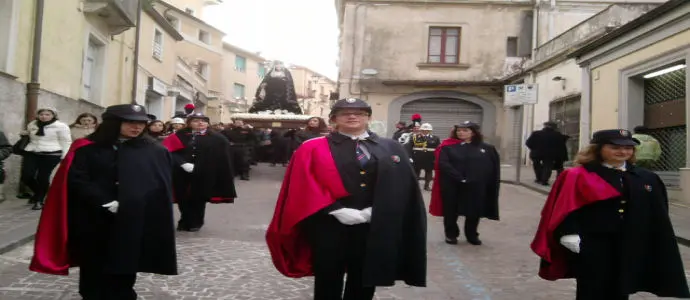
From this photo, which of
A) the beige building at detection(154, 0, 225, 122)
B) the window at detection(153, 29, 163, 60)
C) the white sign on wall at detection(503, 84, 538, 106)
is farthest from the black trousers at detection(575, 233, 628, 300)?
the beige building at detection(154, 0, 225, 122)

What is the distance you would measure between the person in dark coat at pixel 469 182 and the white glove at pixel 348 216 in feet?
14.4

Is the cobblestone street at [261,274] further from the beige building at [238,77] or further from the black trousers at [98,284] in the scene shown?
the beige building at [238,77]

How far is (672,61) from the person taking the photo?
40.1ft

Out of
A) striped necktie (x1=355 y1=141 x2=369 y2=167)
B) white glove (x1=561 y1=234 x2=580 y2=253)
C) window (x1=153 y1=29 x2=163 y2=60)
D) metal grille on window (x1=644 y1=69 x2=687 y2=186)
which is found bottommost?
white glove (x1=561 y1=234 x2=580 y2=253)

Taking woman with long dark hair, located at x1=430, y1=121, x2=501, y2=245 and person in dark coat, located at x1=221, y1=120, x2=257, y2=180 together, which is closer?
woman with long dark hair, located at x1=430, y1=121, x2=501, y2=245

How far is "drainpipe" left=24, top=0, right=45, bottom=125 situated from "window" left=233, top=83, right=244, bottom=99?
39.9 metres

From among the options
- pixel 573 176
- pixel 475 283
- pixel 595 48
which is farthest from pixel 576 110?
pixel 573 176

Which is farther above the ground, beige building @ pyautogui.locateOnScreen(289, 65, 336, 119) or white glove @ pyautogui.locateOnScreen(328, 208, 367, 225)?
beige building @ pyautogui.locateOnScreen(289, 65, 336, 119)

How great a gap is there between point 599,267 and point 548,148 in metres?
11.3

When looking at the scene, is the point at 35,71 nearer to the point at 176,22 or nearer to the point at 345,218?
the point at 345,218

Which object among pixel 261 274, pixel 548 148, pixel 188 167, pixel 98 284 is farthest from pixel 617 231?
pixel 548 148

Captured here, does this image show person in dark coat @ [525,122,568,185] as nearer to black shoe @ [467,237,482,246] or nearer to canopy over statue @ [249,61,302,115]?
black shoe @ [467,237,482,246]

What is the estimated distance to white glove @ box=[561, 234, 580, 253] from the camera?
408 centimetres

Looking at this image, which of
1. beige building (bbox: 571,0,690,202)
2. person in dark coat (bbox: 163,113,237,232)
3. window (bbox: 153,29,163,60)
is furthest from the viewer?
window (bbox: 153,29,163,60)
